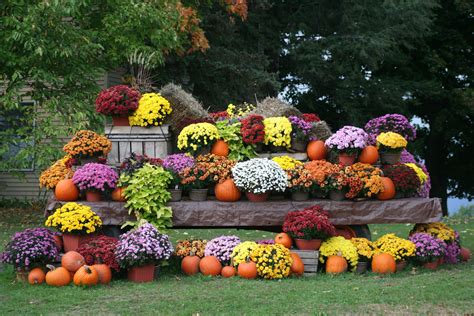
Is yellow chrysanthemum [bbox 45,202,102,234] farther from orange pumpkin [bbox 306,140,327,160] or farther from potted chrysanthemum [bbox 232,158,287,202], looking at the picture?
orange pumpkin [bbox 306,140,327,160]

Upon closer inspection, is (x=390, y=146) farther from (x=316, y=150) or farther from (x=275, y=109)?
(x=275, y=109)

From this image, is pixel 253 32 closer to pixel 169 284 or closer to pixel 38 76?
pixel 38 76

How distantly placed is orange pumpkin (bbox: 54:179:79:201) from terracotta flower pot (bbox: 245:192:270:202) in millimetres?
2240

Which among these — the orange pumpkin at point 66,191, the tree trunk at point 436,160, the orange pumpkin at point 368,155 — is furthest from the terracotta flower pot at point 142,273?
the tree trunk at point 436,160

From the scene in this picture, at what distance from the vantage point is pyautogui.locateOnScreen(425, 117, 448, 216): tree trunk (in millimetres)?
25656

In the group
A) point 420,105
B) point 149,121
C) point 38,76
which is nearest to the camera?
point 149,121

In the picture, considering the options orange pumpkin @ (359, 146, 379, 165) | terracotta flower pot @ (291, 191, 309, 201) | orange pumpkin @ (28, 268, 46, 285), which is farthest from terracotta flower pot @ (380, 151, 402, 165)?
orange pumpkin @ (28, 268, 46, 285)

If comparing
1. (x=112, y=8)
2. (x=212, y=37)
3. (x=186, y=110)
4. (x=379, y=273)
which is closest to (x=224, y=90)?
(x=212, y=37)

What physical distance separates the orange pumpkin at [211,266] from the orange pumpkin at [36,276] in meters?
1.89

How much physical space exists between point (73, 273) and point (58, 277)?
0.23 m

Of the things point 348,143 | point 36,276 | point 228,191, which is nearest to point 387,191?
→ point 348,143

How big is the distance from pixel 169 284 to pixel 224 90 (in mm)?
13601

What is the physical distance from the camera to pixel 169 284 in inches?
338

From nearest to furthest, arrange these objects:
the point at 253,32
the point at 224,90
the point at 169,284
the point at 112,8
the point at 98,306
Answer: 1. the point at 98,306
2. the point at 169,284
3. the point at 112,8
4. the point at 224,90
5. the point at 253,32
